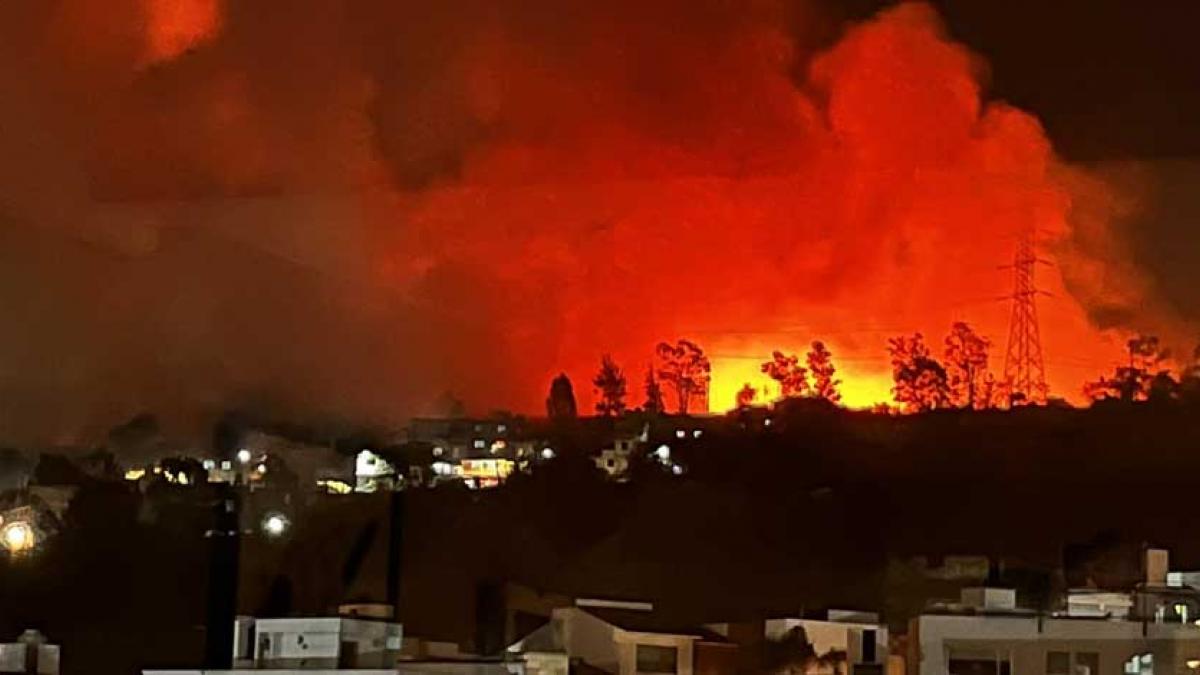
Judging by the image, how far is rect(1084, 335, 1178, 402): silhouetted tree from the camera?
983 mm

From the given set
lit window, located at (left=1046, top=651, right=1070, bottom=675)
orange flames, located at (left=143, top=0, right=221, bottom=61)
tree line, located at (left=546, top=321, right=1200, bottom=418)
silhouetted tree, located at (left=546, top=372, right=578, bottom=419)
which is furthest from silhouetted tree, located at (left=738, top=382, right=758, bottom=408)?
orange flames, located at (left=143, top=0, right=221, bottom=61)

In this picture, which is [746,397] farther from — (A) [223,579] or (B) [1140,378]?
(A) [223,579]

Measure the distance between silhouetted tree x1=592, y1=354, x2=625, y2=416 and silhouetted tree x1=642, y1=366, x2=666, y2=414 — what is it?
0.7 inches

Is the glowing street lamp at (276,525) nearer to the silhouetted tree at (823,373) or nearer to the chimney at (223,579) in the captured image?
the chimney at (223,579)

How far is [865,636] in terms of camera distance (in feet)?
3.25

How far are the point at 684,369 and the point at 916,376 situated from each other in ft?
0.49

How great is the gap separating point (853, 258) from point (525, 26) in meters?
0.29

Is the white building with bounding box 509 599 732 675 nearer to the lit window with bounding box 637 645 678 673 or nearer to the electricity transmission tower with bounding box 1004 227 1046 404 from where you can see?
the lit window with bounding box 637 645 678 673

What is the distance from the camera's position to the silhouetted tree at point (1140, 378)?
983 millimetres

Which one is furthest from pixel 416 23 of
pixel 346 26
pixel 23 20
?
pixel 23 20

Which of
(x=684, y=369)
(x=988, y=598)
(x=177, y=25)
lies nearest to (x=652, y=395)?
(x=684, y=369)

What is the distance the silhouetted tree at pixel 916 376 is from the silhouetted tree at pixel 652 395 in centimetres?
15

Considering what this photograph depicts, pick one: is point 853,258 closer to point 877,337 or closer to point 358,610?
point 877,337

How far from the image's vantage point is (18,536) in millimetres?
1159
